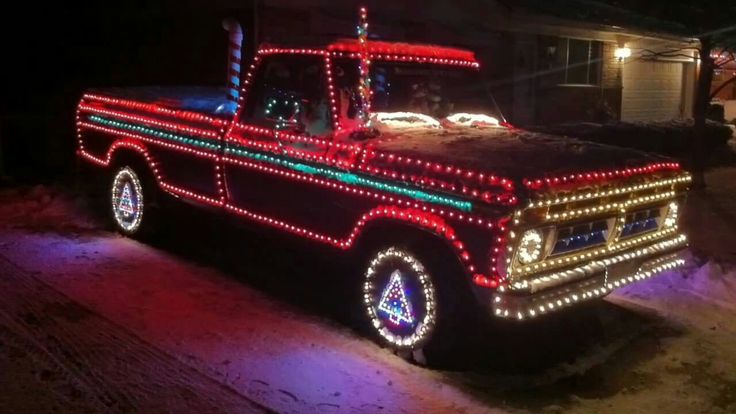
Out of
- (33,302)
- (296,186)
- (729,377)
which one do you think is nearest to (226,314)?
(296,186)

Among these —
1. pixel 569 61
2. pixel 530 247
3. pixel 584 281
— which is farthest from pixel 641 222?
pixel 569 61

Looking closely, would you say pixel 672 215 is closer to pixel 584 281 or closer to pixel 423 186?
pixel 584 281

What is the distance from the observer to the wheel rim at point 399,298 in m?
5.18

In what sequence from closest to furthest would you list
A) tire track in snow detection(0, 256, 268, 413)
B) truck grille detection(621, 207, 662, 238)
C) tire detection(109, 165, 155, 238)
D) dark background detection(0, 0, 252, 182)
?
1. tire track in snow detection(0, 256, 268, 413)
2. truck grille detection(621, 207, 662, 238)
3. tire detection(109, 165, 155, 238)
4. dark background detection(0, 0, 252, 182)

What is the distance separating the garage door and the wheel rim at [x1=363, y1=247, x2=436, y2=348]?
64.9 ft

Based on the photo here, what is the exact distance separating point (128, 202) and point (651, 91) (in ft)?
68.3

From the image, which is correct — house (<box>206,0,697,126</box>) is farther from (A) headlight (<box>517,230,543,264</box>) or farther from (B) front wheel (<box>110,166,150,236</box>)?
(A) headlight (<box>517,230,543,264</box>)

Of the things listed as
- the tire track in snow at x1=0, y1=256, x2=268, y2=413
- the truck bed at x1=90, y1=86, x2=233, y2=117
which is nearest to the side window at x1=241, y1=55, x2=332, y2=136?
the truck bed at x1=90, y1=86, x2=233, y2=117

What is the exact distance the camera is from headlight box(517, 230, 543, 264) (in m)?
4.70

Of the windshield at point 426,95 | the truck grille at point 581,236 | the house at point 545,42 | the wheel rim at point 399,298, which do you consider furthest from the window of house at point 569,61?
the wheel rim at point 399,298

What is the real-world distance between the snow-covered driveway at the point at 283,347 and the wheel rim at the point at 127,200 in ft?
2.07

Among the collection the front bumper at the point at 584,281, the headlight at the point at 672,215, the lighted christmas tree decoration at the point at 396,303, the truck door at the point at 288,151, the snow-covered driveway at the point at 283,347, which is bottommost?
the snow-covered driveway at the point at 283,347

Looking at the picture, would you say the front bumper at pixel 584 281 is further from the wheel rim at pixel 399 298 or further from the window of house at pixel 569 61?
the window of house at pixel 569 61

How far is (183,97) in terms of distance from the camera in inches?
327
